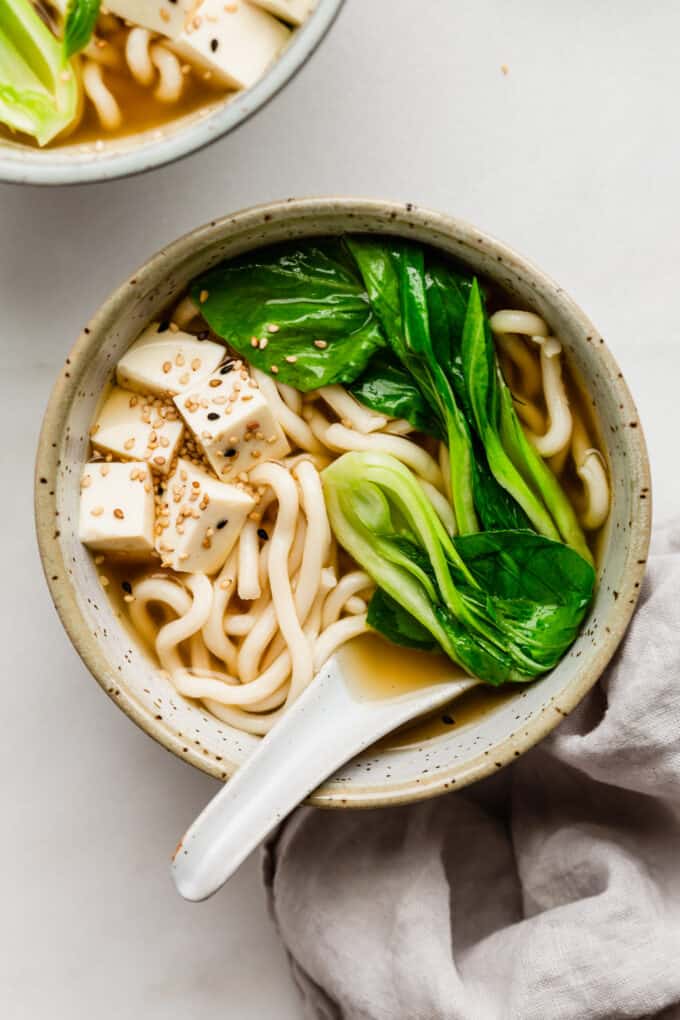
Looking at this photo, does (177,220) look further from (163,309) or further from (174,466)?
(174,466)

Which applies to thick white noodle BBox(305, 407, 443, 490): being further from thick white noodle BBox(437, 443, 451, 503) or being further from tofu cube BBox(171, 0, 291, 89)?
tofu cube BBox(171, 0, 291, 89)

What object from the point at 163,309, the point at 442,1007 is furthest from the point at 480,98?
the point at 442,1007

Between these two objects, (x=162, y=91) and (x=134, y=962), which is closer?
(x=162, y=91)

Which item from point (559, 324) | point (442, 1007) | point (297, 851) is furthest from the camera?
point (297, 851)

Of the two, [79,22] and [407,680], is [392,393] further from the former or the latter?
[79,22]

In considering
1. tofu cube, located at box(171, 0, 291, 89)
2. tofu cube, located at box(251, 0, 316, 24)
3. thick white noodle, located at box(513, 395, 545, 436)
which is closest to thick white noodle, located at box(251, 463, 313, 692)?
thick white noodle, located at box(513, 395, 545, 436)

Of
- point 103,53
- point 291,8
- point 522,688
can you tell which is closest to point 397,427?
point 522,688
